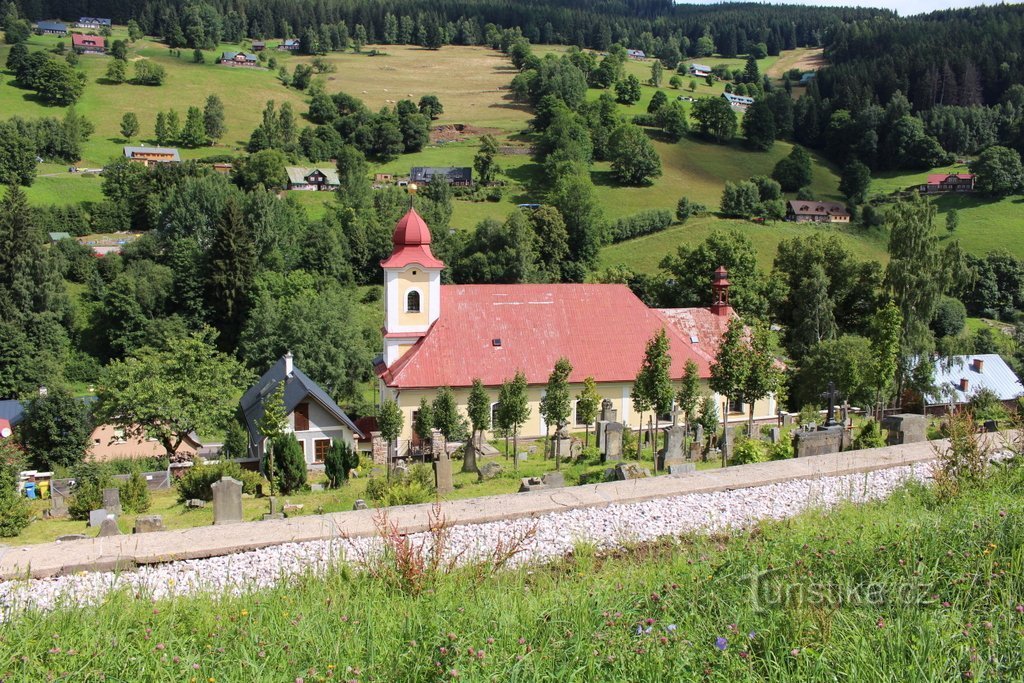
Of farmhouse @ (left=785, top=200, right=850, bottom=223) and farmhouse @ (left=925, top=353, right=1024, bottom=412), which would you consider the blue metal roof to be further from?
farmhouse @ (left=785, top=200, right=850, bottom=223)

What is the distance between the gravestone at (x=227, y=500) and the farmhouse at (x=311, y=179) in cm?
7741

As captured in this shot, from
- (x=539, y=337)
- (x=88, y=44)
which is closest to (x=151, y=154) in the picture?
(x=88, y=44)

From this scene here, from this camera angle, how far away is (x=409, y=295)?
32812 millimetres

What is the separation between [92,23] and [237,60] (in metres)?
44.6

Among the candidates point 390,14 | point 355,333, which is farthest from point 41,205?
point 390,14

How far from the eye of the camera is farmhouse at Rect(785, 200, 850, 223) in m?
80.9

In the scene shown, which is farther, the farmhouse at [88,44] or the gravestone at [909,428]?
the farmhouse at [88,44]

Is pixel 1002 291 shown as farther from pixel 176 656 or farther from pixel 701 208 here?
pixel 176 656

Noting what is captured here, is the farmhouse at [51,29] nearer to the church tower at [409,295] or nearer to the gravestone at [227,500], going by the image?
the church tower at [409,295]

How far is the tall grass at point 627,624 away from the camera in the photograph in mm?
5152

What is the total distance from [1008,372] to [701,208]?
148ft

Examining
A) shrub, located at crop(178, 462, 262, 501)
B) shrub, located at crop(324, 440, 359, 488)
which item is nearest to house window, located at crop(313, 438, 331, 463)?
shrub, located at crop(324, 440, 359, 488)

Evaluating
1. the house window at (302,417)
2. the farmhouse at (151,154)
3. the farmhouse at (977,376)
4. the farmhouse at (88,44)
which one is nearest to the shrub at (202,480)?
the house window at (302,417)

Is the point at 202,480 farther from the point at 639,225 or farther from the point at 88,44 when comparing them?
the point at 88,44
